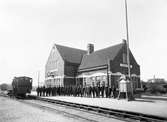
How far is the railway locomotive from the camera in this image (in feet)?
80.7

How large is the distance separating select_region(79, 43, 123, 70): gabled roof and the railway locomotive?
45.2 feet

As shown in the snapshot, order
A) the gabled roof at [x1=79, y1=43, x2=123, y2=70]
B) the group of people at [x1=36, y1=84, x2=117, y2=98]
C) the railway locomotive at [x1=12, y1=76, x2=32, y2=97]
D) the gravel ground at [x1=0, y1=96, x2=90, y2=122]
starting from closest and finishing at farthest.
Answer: the gravel ground at [x1=0, y1=96, x2=90, y2=122] → the group of people at [x1=36, y1=84, x2=117, y2=98] → the railway locomotive at [x1=12, y1=76, x2=32, y2=97] → the gabled roof at [x1=79, y1=43, x2=123, y2=70]

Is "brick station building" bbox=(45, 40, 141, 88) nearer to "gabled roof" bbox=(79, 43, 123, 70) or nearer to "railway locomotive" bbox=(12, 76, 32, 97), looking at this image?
"gabled roof" bbox=(79, 43, 123, 70)

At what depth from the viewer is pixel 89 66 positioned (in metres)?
36.2

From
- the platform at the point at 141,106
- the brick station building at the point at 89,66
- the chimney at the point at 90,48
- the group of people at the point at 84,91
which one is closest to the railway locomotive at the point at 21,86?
the group of people at the point at 84,91

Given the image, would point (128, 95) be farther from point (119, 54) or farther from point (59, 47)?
point (59, 47)

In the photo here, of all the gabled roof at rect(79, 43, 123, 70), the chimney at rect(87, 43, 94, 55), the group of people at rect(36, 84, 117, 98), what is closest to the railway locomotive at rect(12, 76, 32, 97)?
the group of people at rect(36, 84, 117, 98)

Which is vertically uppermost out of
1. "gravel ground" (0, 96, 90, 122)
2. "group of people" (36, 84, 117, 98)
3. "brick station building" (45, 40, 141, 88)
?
"brick station building" (45, 40, 141, 88)

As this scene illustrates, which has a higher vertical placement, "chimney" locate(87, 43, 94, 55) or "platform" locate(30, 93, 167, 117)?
"chimney" locate(87, 43, 94, 55)

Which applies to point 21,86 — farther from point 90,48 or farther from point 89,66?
point 90,48

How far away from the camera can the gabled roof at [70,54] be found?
40.3 meters

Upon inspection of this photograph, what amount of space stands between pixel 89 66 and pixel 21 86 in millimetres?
15192

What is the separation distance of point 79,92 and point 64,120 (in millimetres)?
15764

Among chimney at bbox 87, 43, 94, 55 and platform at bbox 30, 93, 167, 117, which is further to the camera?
→ chimney at bbox 87, 43, 94, 55
